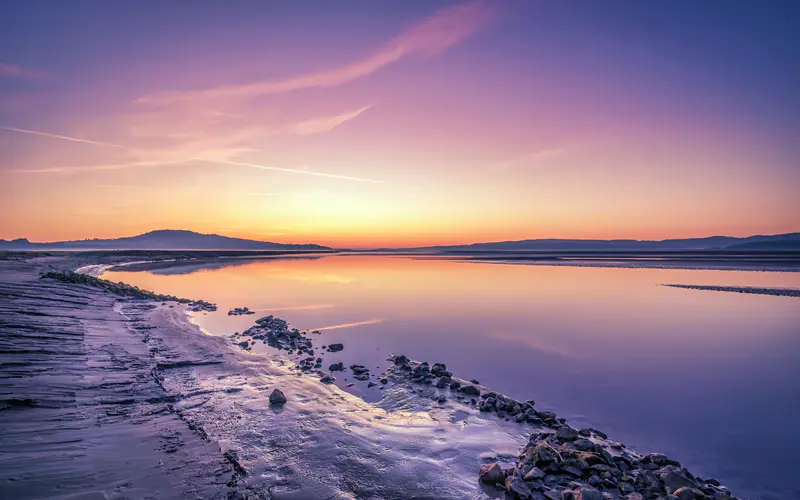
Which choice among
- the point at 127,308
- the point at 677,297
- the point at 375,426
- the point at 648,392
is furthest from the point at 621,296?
the point at 127,308

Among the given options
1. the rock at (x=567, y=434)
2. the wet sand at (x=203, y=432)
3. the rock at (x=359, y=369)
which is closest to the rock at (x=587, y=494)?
the wet sand at (x=203, y=432)

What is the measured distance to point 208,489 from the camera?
5027mm

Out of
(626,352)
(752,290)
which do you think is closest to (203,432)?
(626,352)

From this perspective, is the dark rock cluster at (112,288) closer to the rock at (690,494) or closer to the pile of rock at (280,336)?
the pile of rock at (280,336)

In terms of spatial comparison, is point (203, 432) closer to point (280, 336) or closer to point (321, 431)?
point (321, 431)

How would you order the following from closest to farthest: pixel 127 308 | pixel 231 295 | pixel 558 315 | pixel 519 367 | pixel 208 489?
pixel 208 489 < pixel 519 367 < pixel 127 308 < pixel 558 315 < pixel 231 295

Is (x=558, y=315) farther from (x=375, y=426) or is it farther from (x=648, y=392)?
(x=375, y=426)

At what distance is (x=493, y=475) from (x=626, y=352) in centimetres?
1096

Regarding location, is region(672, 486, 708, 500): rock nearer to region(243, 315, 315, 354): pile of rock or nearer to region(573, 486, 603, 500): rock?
region(573, 486, 603, 500): rock

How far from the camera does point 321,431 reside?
284 inches

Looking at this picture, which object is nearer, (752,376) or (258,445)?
(258,445)

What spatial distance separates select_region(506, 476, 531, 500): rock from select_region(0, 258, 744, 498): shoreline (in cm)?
4

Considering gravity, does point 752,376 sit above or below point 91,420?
below

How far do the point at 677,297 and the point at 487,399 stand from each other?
25642 millimetres
